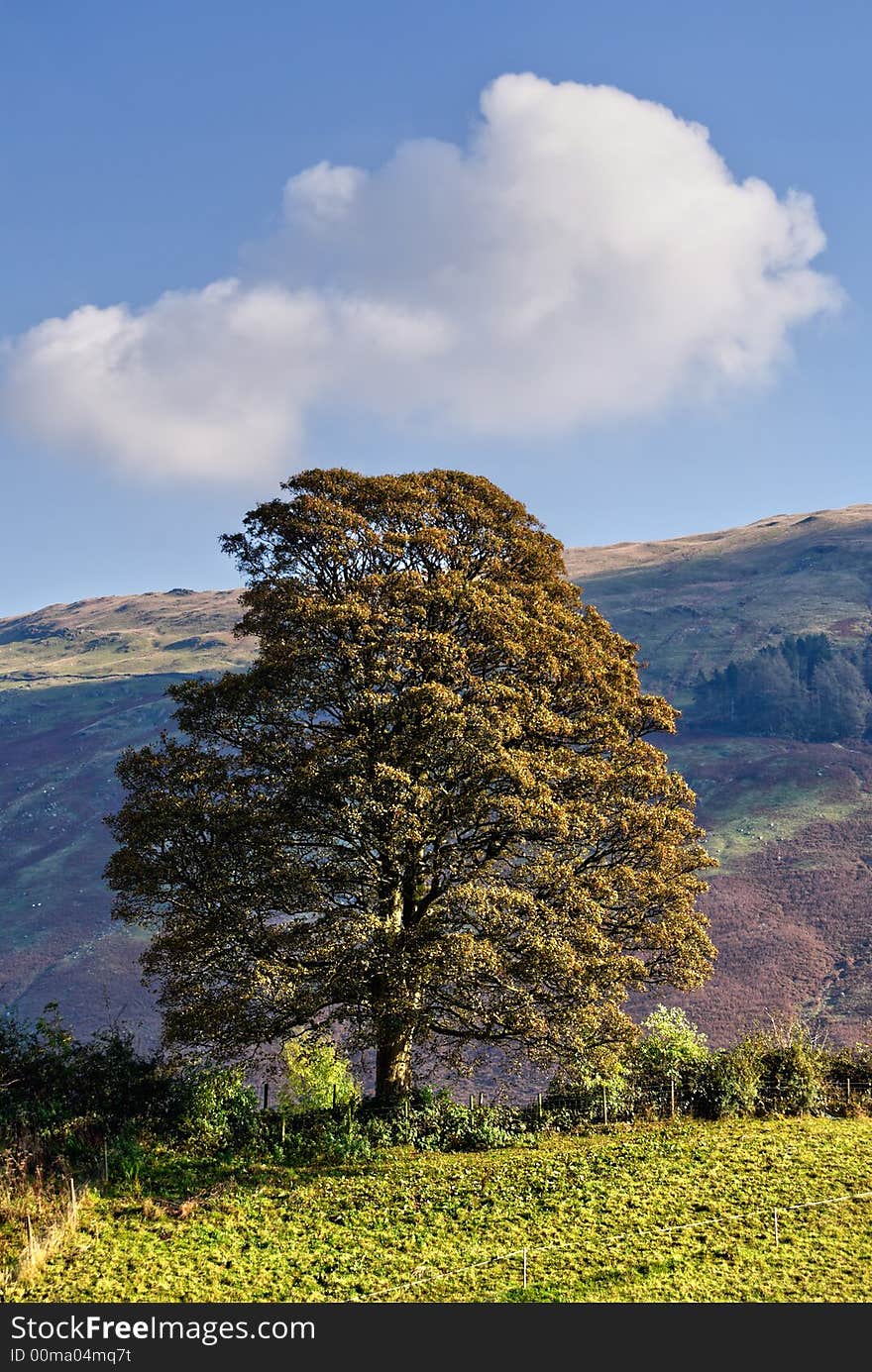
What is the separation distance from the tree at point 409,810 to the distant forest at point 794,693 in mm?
144014

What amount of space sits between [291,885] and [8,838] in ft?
550

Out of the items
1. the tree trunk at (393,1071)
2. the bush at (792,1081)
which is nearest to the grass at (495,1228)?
the tree trunk at (393,1071)

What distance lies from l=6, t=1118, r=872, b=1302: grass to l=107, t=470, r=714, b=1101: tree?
8.63ft

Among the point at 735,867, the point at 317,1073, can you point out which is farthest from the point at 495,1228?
the point at 735,867

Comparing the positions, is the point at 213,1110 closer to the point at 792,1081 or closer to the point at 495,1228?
the point at 495,1228

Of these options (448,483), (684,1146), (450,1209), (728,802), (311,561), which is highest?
(448,483)

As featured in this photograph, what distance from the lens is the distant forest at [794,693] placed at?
513 feet

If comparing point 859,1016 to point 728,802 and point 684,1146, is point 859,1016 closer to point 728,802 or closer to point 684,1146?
point 728,802

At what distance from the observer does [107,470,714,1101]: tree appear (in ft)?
64.3

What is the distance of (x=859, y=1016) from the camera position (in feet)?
276

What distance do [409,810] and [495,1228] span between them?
7.76 m

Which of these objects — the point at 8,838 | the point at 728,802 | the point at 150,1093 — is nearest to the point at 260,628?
the point at 150,1093

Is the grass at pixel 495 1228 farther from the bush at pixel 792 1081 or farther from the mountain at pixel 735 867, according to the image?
the mountain at pixel 735 867

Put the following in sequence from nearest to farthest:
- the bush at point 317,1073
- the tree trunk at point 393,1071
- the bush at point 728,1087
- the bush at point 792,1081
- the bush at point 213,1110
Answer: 1. the bush at point 213,1110
2. the tree trunk at point 393,1071
3. the bush at point 728,1087
4. the bush at point 792,1081
5. the bush at point 317,1073
